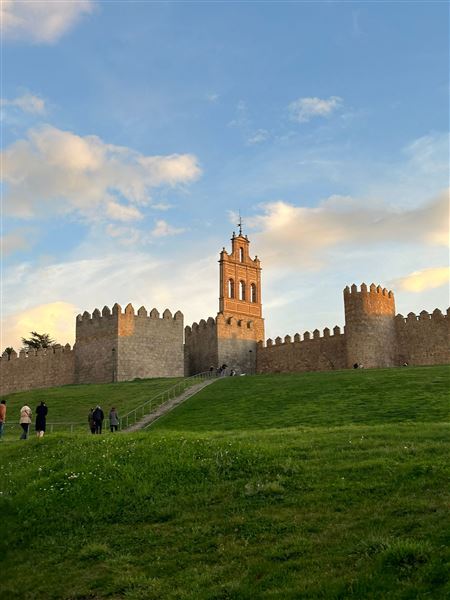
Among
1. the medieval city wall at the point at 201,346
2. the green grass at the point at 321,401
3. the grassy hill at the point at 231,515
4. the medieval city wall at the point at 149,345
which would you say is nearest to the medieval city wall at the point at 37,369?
the medieval city wall at the point at 149,345

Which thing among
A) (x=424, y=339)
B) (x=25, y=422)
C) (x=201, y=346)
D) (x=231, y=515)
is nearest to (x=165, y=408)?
(x=25, y=422)

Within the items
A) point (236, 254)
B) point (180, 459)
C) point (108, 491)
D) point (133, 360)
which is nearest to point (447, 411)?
point (180, 459)

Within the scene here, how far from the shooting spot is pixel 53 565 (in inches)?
424

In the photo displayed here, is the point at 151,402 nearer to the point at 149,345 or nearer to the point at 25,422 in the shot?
the point at 25,422

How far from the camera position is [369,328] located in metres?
45.5

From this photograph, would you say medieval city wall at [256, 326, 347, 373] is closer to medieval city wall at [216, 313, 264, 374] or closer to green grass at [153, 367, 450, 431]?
medieval city wall at [216, 313, 264, 374]

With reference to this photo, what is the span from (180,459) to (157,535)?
346 centimetres

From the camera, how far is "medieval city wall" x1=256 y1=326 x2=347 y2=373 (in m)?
47.1

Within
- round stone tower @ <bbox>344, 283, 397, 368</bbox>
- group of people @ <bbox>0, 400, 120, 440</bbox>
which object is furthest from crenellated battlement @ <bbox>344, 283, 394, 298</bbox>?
group of people @ <bbox>0, 400, 120, 440</bbox>

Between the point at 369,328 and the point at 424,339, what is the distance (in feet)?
11.2

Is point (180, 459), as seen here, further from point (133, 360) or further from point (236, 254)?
point (236, 254)

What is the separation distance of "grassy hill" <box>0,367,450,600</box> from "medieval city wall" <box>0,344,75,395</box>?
1291 inches

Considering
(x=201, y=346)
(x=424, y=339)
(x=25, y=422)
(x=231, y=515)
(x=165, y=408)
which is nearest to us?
(x=231, y=515)

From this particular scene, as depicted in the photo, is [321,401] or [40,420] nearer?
[40,420]
